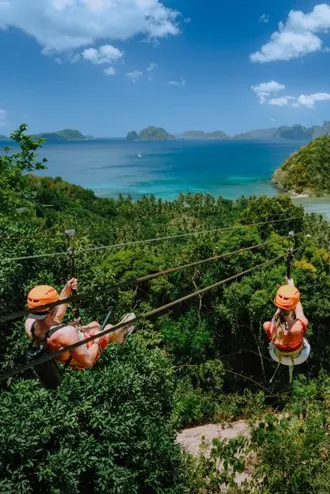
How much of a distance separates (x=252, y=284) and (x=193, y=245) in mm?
3513

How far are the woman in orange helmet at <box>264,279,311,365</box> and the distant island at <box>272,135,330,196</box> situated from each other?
74.8 m

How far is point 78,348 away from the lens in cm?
462

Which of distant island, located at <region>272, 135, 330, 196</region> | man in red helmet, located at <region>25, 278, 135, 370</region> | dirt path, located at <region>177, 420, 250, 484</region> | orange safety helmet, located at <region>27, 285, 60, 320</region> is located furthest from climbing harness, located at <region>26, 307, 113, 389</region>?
distant island, located at <region>272, 135, 330, 196</region>

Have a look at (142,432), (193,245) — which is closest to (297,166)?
(193,245)

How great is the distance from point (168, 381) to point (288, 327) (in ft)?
19.7

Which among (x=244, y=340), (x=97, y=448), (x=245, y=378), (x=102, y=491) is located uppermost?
(x=97, y=448)

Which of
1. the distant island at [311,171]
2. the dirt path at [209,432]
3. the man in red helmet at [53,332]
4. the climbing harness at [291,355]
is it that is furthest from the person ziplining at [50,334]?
the distant island at [311,171]

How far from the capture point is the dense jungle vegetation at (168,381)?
8266 millimetres

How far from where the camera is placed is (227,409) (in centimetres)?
1762

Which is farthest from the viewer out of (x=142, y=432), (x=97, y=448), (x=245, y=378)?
(x=245, y=378)

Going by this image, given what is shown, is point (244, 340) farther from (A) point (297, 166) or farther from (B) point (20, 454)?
(A) point (297, 166)

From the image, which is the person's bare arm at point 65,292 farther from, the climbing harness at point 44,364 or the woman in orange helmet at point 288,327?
the woman in orange helmet at point 288,327

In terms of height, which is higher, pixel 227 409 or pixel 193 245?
pixel 193 245

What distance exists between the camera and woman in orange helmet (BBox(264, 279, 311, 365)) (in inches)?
222
